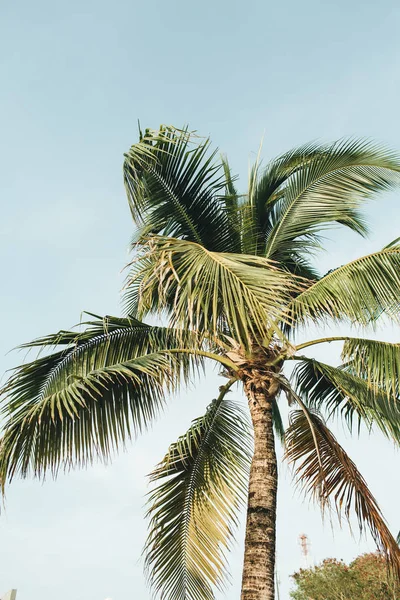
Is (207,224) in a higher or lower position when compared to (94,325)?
higher

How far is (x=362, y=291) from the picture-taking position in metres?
6.63

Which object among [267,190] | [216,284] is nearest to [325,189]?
[267,190]

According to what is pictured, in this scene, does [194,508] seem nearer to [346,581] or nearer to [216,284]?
[216,284]

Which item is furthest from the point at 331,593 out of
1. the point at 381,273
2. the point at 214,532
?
the point at 381,273

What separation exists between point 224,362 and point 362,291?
1.72m

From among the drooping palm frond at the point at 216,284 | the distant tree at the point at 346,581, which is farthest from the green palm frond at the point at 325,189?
the distant tree at the point at 346,581

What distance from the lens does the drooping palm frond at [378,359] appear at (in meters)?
6.34

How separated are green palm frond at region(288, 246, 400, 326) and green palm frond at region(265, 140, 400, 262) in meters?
1.26

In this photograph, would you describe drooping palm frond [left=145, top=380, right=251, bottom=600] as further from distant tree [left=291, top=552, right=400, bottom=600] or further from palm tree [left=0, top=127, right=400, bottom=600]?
distant tree [left=291, top=552, right=400, bottom=600]

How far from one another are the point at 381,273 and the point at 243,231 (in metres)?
2.04

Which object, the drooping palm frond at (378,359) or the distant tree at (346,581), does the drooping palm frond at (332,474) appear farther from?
the distant tree at (346,581)

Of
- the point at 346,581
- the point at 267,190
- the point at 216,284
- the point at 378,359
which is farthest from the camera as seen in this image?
the point at 346,581

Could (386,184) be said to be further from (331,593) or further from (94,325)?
(331,593)

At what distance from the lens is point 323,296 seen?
22.0 ft
